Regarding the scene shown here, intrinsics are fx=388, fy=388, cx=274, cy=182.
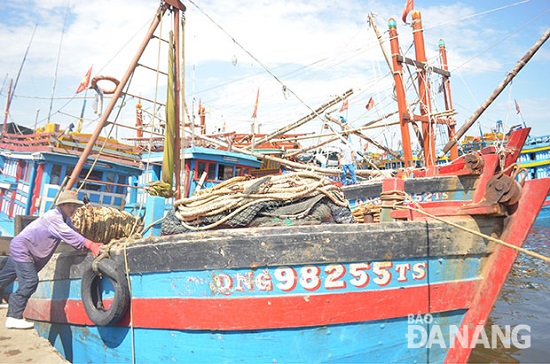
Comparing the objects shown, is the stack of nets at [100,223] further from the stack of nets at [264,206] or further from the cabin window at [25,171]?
the cabin window at [25,171]

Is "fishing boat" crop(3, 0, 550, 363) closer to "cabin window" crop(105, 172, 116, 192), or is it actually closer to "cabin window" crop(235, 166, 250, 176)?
"cabin window" crop(105, 172, 116, 192)

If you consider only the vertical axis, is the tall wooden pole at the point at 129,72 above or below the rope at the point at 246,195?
above

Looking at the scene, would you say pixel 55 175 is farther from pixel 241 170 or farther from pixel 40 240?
pixel 40 240

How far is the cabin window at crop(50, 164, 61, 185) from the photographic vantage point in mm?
10148

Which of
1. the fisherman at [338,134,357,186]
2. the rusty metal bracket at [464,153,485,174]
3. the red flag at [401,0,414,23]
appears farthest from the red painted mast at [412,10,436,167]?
the rusty metal bracket at [464,153,485,174]

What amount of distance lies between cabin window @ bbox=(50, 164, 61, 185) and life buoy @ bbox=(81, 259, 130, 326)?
7.39m

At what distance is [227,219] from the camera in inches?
142

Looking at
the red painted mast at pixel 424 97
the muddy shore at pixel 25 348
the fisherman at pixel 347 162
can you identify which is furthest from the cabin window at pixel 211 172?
the muddy shore at pixel 25 348

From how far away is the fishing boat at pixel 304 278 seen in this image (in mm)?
3139

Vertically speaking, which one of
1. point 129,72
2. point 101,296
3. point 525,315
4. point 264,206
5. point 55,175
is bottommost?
point 525,315

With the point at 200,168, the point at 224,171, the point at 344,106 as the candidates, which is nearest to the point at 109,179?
the point at 200,168

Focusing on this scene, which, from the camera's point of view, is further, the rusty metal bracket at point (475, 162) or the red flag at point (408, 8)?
the red flag at point (408, 8)

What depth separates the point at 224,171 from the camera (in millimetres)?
13930

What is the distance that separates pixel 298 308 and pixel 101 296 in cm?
214
